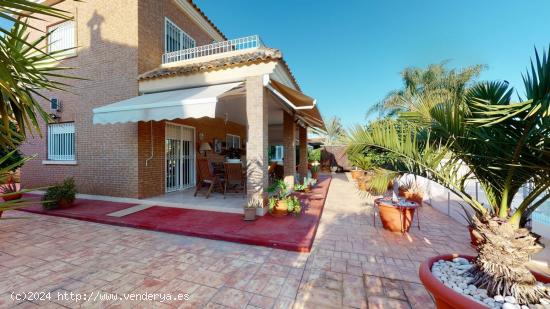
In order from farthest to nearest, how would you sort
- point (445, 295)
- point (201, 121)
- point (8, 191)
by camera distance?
point (201, 121), point (8, 191), point (445, 295)

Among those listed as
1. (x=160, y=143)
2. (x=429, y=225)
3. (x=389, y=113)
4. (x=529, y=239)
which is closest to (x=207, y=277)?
(x=529, y=239)

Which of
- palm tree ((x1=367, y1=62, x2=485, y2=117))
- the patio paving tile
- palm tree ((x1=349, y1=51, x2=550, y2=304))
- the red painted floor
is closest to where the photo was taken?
palm tree ((x1=349, y1=51, x2=550, y2=304))

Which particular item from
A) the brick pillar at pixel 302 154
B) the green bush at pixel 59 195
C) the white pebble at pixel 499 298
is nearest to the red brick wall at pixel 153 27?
the green bush at pixel 59 195

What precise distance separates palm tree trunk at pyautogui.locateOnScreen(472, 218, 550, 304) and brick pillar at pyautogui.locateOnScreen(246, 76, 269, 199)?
5971 mm

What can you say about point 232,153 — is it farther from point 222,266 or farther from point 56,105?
point 222,266

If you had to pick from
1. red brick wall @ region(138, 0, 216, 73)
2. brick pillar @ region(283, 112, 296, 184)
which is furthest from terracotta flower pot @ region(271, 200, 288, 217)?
red brick wall @ region(138, 0, 216, 73)

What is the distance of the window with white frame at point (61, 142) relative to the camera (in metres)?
11.9

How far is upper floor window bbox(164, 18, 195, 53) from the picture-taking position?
12.1 metres

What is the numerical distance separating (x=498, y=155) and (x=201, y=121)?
13.3m

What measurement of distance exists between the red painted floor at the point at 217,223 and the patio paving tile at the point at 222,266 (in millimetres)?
225

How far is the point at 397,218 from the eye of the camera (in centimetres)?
682

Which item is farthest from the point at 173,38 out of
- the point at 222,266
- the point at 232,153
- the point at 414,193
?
the point at 414,193

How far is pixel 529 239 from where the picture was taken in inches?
107

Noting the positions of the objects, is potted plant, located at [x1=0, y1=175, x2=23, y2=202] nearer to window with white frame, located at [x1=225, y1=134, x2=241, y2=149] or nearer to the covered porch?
the covered porch
